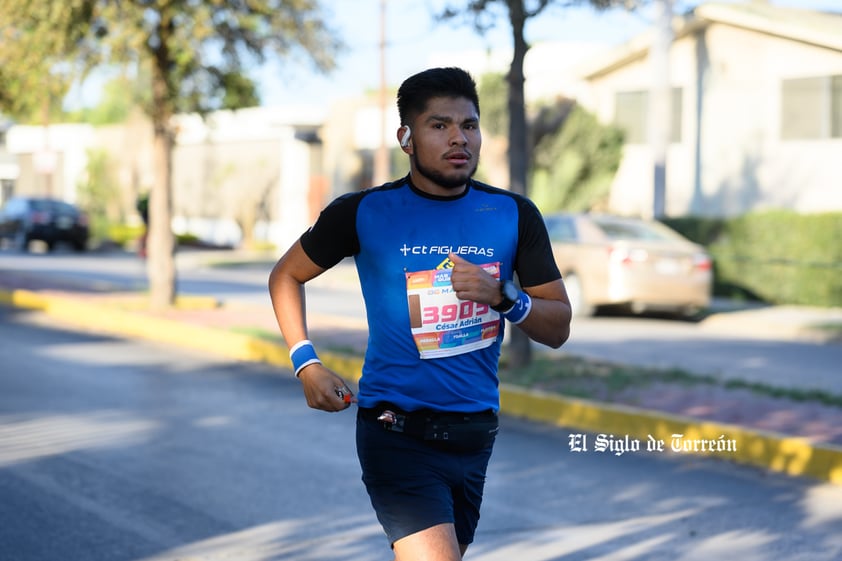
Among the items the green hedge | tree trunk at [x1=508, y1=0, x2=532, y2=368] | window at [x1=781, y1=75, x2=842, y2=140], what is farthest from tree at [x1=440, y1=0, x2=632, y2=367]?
window at [x1=781, y1=75, x2=842, y2=140]

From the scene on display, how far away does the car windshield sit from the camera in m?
18.2

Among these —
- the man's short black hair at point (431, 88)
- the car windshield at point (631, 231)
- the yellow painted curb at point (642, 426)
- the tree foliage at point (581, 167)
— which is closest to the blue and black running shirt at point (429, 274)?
the man's short black hair at point (431, 88)

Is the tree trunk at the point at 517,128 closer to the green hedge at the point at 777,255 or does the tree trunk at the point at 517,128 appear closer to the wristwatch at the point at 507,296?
the wristwatch at the point at 507,296

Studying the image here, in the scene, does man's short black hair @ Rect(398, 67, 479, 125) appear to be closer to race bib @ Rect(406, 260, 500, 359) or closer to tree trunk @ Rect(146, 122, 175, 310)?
race bib @ Rect(406, 260, 500, 359)

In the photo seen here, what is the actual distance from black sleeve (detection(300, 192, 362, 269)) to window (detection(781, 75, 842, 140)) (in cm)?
2331

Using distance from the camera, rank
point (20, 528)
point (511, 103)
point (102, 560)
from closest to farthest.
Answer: point (102, 560)
point (20, 528)
point (511, 103)

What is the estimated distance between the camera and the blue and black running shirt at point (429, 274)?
3.62m

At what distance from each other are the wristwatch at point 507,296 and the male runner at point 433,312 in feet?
0.23

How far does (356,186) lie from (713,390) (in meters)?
29.6

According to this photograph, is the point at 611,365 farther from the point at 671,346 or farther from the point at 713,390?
the point at 671,346

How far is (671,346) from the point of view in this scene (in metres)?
14.9

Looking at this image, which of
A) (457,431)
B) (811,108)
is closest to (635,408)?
(457,431)

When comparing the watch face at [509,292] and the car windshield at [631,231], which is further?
the car windshield at [631,231]

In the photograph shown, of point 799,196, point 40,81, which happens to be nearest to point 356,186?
point 799,196
